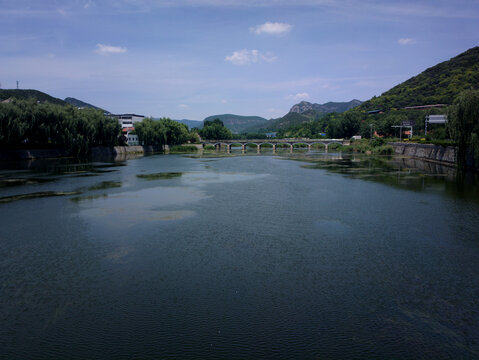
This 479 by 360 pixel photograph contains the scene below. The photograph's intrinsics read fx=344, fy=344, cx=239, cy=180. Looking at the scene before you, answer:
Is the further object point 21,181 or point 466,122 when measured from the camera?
point 466,122

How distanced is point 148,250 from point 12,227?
846 cm

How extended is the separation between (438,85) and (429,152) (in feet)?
366

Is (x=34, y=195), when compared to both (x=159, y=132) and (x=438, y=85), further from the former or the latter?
(x=438, y=85)

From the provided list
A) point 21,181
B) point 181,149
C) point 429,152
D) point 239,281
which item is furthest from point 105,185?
A: point 181,149

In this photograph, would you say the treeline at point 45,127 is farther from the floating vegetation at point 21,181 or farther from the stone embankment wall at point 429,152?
the stone embankment wall at point 429,152

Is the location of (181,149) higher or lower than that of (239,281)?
higher

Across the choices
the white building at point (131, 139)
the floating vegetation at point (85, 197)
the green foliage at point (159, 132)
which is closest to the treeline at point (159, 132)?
the green foliage at point (159, 132)

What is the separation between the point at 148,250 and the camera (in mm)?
13641

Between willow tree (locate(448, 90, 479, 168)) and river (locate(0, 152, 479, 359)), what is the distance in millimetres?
16902

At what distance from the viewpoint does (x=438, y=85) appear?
489 feet

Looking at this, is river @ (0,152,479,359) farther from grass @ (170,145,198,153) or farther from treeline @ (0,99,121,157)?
grass @ (170,145,198,153)

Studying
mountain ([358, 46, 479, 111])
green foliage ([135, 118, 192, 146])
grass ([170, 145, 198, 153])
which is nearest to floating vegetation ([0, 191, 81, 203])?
green foliage ([135, 118, 192, 146])

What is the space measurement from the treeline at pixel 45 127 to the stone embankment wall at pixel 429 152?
59.6m

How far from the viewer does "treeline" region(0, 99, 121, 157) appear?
173 feet
